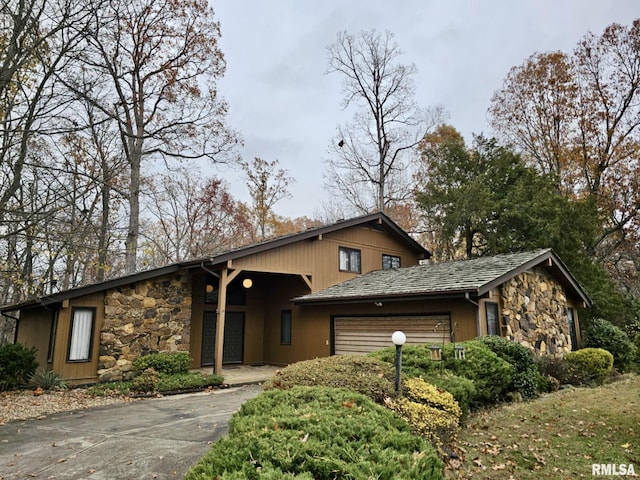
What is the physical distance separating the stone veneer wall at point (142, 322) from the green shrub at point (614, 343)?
12605mm

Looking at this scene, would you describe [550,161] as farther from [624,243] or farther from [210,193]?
[210,193]

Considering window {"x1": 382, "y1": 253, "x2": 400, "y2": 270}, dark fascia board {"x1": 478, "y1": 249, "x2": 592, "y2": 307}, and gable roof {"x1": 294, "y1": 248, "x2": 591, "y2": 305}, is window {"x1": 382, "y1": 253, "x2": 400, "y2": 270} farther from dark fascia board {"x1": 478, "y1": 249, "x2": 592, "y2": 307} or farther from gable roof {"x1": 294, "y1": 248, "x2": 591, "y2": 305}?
dark fascia board {"x1": 478, "y1": 249, "x2": 592, "y2": 307}

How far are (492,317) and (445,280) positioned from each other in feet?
4.76

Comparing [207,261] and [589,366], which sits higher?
[207,261]

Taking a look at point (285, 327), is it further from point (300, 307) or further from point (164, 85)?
point (164, 85)

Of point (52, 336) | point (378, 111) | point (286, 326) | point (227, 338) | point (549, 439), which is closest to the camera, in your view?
point (549, 439)

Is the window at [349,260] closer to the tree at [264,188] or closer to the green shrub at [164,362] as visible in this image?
the green shrub at [164,362]

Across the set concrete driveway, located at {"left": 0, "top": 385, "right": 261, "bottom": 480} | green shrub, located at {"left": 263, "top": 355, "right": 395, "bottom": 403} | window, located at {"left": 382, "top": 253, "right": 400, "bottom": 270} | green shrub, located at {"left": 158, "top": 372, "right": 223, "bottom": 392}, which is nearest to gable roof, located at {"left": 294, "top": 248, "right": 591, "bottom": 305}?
window, located at {"left": 382, "top": 253, "right": 400, "bottom": 270}

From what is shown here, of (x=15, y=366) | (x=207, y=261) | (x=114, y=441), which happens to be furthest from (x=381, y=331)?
(x=15, y=366)

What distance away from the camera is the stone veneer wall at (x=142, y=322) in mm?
10261

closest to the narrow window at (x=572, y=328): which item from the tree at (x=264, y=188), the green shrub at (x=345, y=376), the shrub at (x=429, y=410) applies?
the shrub at (x=429, y=410)

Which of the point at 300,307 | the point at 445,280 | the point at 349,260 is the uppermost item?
the point at 349,260

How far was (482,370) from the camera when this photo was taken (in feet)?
22.4

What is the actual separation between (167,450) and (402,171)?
20.8m
